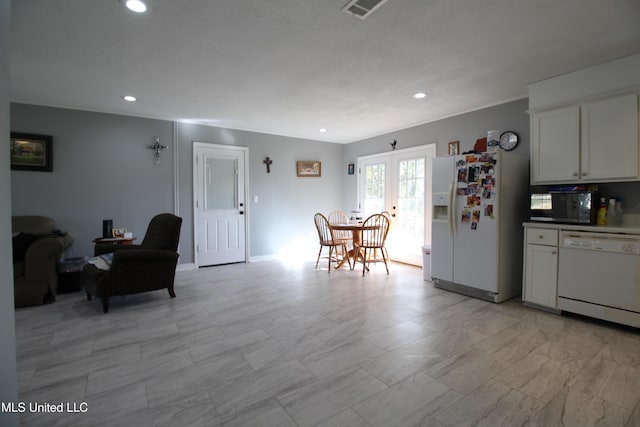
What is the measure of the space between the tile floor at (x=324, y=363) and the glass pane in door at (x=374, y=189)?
2.67 meters

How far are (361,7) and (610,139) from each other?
2.62 m

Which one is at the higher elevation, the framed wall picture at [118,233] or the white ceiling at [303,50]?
the white ceiling at [303,50]

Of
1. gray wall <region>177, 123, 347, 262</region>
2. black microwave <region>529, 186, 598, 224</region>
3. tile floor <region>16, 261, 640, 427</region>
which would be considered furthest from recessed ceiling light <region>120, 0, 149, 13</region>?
black microwave <region>529, 186, 598, 224</region>

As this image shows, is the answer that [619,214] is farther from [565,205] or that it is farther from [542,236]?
[542,236]

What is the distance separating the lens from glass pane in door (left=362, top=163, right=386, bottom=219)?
19.2 ft

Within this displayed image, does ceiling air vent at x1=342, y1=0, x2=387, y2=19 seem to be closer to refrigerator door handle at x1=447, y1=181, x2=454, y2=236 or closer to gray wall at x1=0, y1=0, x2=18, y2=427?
gray wall at x1=0, y1=0, x2=18, y2=427

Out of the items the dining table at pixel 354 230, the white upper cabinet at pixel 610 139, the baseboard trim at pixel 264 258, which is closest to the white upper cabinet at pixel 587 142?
the white upper cabinet at pixel 610 139

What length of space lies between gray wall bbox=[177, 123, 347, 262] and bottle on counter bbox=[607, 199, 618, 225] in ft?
14.7

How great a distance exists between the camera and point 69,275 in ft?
12.3

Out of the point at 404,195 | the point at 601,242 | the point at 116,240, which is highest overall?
the point at 404,195

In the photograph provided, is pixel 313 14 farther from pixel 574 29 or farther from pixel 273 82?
pixel 574 29

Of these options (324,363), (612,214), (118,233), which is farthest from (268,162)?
(612,214)

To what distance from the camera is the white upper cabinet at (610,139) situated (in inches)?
107

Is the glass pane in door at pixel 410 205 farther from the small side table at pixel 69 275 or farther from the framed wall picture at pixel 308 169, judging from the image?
the small side table at pixel 69 275
